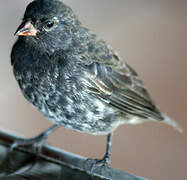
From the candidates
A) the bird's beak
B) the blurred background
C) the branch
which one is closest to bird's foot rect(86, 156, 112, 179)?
the branch

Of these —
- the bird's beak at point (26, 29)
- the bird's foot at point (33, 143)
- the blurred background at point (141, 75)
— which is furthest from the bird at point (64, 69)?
the blurred background at point (141, 75)

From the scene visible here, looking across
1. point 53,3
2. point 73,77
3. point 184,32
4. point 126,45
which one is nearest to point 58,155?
point 73,77

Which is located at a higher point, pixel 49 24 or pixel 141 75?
pixel 49 24

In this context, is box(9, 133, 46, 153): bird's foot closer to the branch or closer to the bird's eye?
the branch

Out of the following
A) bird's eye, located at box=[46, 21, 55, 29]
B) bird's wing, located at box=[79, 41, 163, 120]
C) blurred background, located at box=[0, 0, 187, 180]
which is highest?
bird's eye, located at box=[46, 21, 55, 29]

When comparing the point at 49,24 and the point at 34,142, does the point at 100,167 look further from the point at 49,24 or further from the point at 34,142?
the point at 49,24

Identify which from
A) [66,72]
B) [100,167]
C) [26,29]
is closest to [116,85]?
[66,72]
